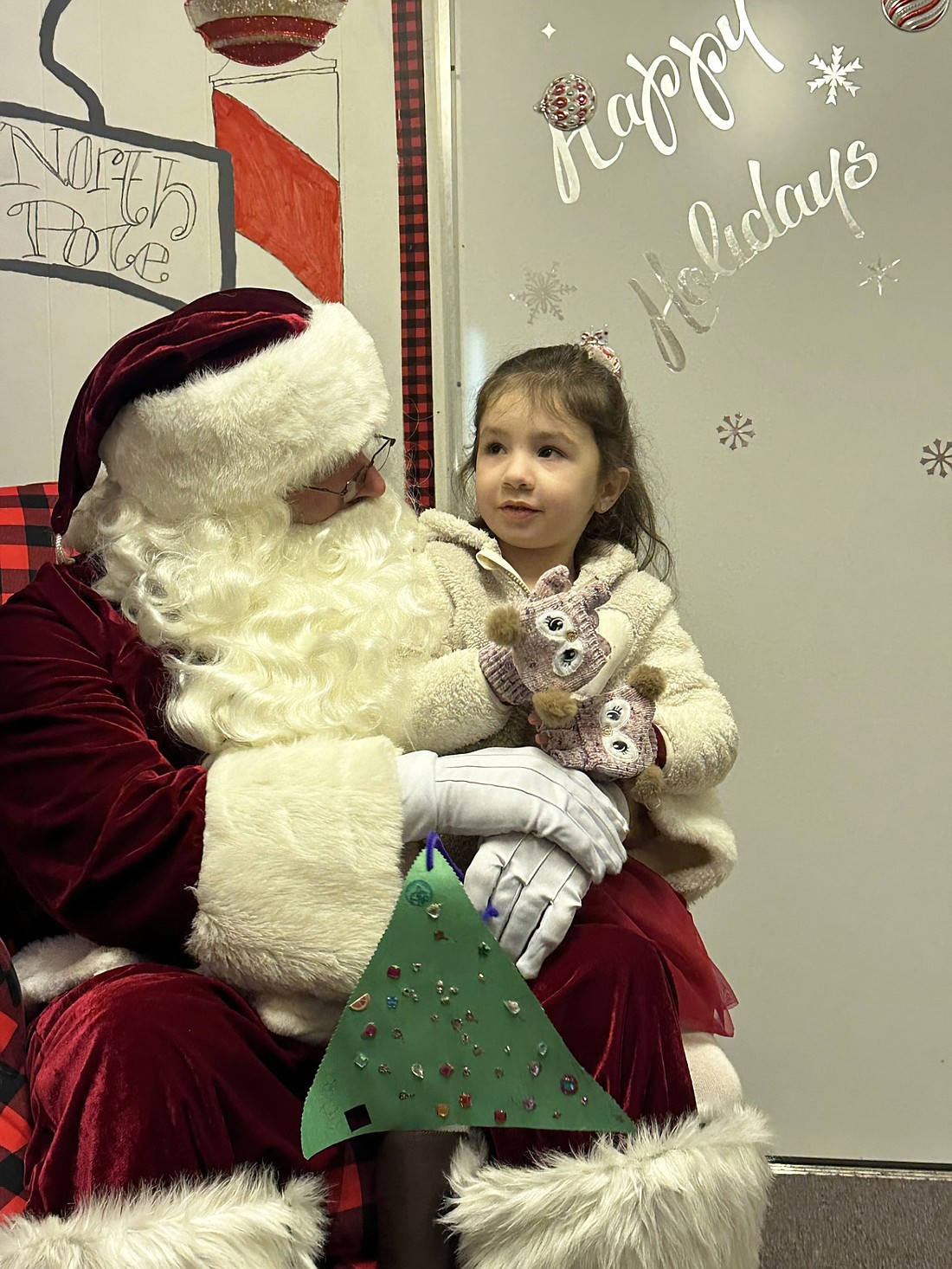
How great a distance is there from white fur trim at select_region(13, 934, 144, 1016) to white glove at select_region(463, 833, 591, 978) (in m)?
0.42

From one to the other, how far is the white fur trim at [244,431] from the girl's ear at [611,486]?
1.40ft

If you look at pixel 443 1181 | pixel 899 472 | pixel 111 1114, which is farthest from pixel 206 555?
pixel 899 472

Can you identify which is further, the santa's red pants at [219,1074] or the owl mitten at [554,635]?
the owl mitten at [554,635]

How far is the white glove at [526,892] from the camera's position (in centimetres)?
144

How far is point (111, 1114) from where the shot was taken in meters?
1.22

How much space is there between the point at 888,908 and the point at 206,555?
1.42 meters

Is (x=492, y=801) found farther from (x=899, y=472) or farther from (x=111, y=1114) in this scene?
(x=899, y=472)

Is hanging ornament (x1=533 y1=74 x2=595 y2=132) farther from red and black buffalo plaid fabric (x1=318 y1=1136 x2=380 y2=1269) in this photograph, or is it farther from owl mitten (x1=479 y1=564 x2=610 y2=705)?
red and black buffalo plaid fabric (x1=318 y1=1136 x2=380 y2=1269)

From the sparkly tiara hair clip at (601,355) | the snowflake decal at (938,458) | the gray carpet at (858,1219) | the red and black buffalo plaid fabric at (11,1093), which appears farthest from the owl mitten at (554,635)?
the gray carpet at (858,1219)

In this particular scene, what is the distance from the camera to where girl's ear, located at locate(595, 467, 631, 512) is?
1.94 meters

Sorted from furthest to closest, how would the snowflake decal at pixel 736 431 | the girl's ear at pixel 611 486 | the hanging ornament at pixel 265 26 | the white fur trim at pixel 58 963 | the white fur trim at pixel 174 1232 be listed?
1. the snowflake decal at pixel 736 431
2. the hanging ornament at pixel 265 26
3. the girl's ear at pixel 611 486
4. the white fur trim at pixel 58 963
5. the white fur trim at pixel 174 1232

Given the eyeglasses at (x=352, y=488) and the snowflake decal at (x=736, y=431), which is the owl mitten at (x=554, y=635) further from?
the snowflake decal at (x=736, y=431)

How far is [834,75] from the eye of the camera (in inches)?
87.4

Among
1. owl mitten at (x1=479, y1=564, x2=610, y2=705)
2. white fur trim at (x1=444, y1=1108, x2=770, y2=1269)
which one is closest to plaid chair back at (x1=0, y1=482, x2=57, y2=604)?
owl mitten at (x1=479, y1=564, x2=610, y2=705)
